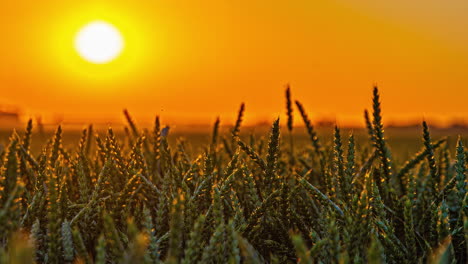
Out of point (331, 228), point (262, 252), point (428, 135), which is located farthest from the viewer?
point (428, 135)

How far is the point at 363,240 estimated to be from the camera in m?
0.99

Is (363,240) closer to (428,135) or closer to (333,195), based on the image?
(333,195)

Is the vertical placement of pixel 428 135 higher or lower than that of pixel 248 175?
higher

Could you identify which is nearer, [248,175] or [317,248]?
[317,248]

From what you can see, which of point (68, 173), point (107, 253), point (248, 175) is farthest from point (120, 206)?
point (68, 173)

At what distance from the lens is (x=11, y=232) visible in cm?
92

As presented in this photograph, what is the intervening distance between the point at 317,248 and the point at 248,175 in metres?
0.38

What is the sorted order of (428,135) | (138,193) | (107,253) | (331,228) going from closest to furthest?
1. (331,228)
2. (107,253)
3. (428,135)
4. (138,193)

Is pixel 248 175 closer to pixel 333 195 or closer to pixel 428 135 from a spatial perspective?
pixel 333 195

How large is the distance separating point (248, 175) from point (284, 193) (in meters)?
0.11

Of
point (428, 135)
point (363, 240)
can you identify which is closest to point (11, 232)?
point (363, 240)

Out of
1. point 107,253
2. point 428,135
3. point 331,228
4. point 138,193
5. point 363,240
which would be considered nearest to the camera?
point 331,228

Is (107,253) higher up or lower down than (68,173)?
lower down

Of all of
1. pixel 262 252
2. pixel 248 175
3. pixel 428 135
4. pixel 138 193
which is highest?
pixel 428 135
